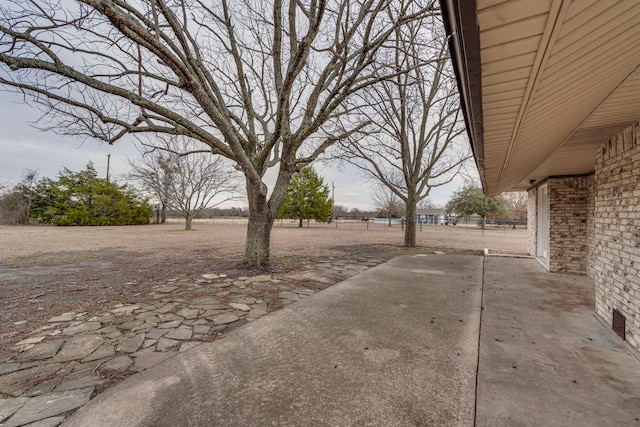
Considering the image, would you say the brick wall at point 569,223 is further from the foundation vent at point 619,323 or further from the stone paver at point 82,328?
the stone paver at point 82,328

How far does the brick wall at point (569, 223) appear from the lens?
20.7ft

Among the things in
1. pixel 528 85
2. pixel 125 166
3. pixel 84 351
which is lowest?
pixel 84 351

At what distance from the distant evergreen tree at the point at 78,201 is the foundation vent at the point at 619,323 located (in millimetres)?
30762

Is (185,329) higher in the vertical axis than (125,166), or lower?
lower

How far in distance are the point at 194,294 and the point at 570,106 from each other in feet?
17.7

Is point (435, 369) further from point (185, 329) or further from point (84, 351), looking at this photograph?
point (84, 351)

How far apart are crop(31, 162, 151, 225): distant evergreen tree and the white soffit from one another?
2988cm

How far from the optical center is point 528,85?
6.02 ft

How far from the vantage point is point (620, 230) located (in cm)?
309

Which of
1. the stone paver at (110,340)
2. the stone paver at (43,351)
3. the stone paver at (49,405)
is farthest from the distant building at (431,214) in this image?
the stone paver at (49,405)

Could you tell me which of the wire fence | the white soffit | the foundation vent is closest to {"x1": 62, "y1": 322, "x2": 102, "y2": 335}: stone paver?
the white soffit

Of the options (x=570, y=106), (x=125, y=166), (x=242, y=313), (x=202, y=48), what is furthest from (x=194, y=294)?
(x=125, y=166)

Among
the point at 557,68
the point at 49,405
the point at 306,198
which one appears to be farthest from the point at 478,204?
the point at 49,405

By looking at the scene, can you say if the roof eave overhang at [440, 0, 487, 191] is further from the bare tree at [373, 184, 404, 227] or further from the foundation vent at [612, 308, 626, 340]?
the bare tree at [373, 184, 404, 227]
